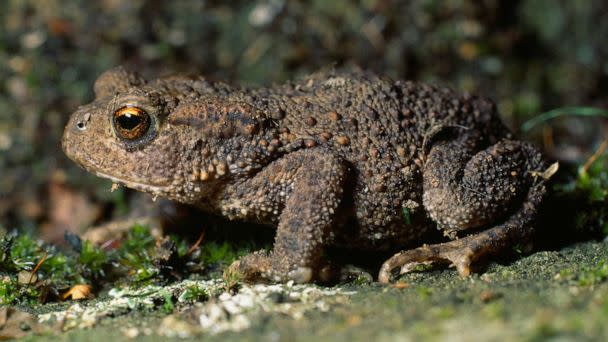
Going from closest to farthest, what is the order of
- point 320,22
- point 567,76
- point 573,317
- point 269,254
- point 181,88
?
point 573,317 → point 269,254 → point 181,88 → point 320,22 → point 567,76

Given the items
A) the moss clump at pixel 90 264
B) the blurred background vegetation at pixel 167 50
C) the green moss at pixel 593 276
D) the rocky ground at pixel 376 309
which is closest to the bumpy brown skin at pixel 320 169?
the rocky ground at pixel 376 309

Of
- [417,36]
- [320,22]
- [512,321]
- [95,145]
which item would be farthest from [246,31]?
[512,321]

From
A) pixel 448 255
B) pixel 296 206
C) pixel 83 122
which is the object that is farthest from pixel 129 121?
pixel 448 255

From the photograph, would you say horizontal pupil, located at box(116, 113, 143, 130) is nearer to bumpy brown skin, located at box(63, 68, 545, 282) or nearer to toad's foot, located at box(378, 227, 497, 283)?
bumpy brown skin, located at box(63, 68, 545, 282)

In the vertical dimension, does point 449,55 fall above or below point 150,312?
above

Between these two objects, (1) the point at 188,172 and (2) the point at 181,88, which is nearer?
(1) the point at 188,172

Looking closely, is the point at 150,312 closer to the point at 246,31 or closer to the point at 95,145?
the point at 95,145
